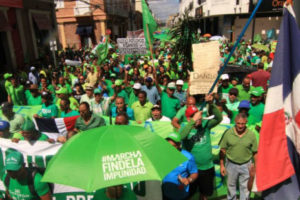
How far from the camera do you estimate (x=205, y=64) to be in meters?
3.31

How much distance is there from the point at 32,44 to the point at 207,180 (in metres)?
18.1

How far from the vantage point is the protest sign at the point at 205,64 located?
328 centimetres

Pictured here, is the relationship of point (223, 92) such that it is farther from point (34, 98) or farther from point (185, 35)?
point (34, 98)

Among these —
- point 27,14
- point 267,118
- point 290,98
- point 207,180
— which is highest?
point 27,14

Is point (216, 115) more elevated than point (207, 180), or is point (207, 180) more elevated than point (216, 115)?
point (216, 115)

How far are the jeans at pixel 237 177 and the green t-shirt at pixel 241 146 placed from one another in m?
0.09

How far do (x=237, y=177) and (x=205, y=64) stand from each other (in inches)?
68.7

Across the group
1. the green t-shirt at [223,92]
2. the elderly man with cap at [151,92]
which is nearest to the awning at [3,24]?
the elderly man with cap at [151,92]

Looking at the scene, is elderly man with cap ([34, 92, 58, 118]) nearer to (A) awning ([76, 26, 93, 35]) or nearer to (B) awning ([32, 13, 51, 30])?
(B) awning ([32, 13, 51, 30])

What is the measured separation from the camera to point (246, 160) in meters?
3.68

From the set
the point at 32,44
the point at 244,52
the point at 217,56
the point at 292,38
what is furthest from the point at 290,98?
the point at 32,44

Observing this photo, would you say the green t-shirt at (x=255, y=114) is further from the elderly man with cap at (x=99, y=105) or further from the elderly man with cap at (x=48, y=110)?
the elderly man with cap at (x=48, y=110)

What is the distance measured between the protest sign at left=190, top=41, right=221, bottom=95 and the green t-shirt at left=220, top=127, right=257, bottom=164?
35.2 inches

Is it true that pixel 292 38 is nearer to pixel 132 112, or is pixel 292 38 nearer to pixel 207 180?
pixel 207 180
